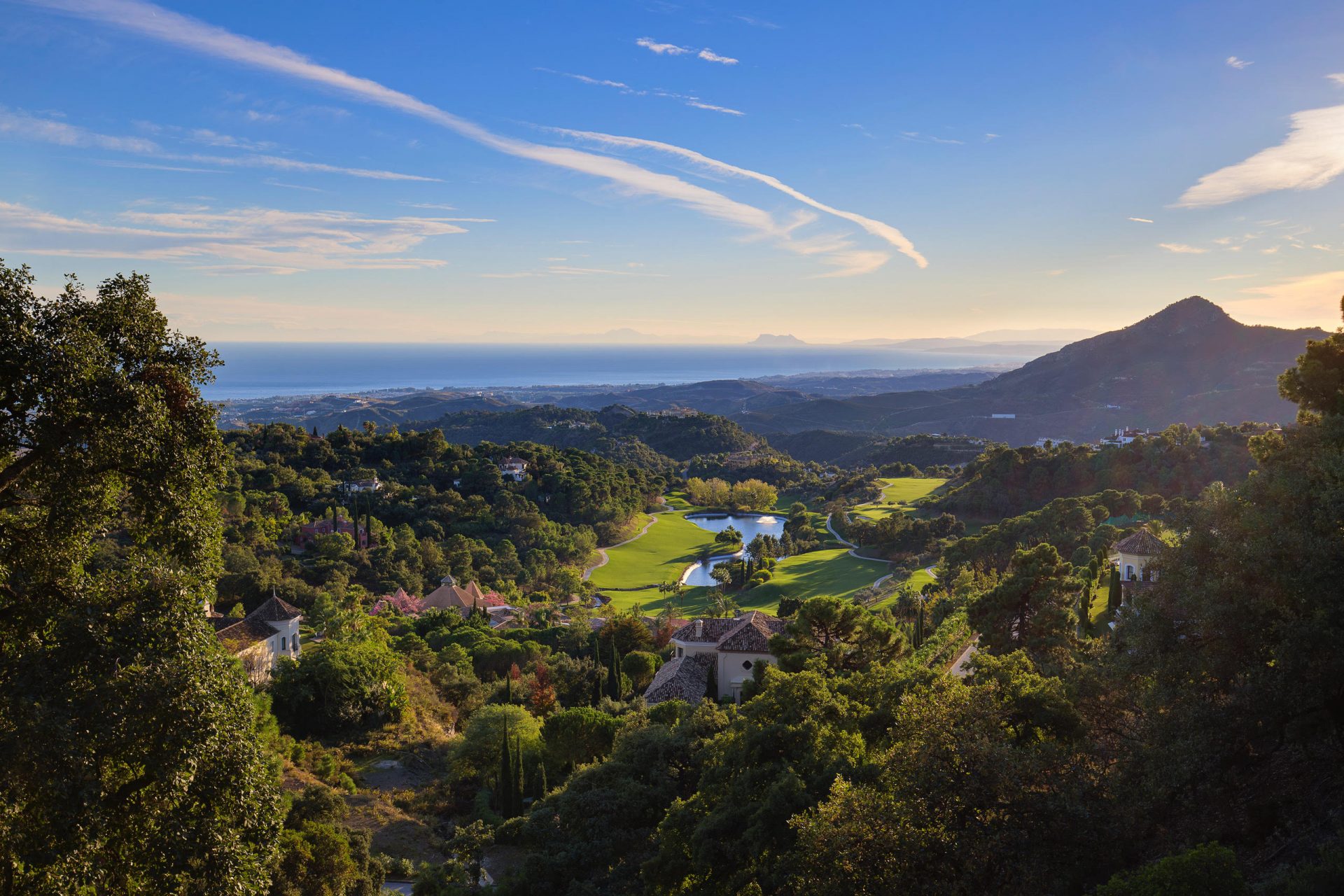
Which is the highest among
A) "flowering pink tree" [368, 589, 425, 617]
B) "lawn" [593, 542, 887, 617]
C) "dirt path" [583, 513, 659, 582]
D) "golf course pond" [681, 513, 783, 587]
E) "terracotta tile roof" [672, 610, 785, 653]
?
"terracotta tile roof" [672, 610, 785, 653]

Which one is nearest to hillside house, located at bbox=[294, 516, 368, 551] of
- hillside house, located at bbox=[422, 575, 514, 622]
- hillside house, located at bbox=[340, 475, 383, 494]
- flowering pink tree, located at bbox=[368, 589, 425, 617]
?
hillside house, located at bbox=[340, 475, 383, 494]

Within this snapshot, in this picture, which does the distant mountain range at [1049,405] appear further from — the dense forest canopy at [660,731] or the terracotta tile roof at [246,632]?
the dense forest canopy at [660,731]

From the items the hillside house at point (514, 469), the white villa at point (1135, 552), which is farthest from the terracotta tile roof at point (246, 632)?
the hillside house at point (514, 469)

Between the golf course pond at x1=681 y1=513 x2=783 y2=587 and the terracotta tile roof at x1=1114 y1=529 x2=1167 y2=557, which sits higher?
the terracotta tile roof at x1=1114 y1=529 x2=1167 y2=557

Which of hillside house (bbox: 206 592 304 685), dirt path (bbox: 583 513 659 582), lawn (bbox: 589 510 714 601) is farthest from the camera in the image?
dirt path (bbox: 583 513 659 582)

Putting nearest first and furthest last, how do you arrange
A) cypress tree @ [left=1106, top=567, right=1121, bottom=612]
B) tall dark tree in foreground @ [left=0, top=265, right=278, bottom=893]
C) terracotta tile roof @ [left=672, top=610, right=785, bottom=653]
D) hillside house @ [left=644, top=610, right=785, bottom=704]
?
1. tall dark tree in foreground @ [left=0, top=265, right=278, bottom=893]
2. cypress tree @ [left=1106, top=567, right=1121, bottom=612]
3. hillside house @ [left=644, top=610, right=785, bottom=704]
4. terracotta tile roof @ [left=672, top=610, right=785, bottom=653]

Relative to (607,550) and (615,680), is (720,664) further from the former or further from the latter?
(607,550)

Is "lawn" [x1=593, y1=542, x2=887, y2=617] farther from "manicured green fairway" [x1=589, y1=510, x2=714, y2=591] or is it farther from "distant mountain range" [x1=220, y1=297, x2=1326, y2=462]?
"distant mountain range" [x1=220, y1=297, x2=1326, y2=462]

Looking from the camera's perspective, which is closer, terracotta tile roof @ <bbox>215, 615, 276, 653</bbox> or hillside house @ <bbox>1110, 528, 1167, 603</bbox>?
terracotta tile roof @ <bbox>215, 615, 276, 653</bbox>
